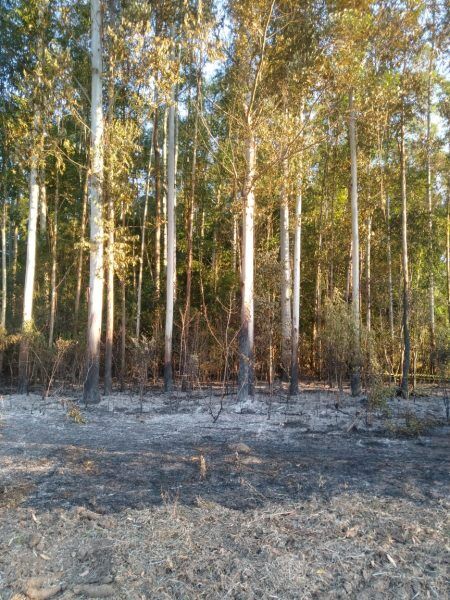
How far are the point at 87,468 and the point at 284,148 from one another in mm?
8127

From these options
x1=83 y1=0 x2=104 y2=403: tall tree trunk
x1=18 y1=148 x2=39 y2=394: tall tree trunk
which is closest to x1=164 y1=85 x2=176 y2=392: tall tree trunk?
x1=83 y1=0 x2=104 y2=403: tall tree trunk

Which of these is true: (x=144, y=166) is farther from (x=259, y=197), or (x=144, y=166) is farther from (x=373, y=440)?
(x=373, y=440)

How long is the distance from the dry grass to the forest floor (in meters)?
0.01

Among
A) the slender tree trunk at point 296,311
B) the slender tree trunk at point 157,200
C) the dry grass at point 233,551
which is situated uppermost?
the slender tree trunk at point 157,200

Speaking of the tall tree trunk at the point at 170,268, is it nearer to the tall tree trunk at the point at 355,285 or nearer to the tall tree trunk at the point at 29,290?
the tall tree trunk at the point at 29,290

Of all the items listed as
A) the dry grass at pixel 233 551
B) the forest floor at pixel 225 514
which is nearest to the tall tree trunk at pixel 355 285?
the forest floor at pixel 225 514

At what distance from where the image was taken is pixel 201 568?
3.15 metres

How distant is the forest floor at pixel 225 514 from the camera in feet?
9.80

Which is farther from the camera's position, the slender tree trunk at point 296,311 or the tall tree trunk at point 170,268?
the tall tree trunk at point 170,268

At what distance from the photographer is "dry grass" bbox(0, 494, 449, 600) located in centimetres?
292

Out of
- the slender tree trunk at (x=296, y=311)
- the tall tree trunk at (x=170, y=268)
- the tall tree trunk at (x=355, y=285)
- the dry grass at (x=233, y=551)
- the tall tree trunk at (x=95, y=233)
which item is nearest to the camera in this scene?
the dry grass at (x=233, y=551)

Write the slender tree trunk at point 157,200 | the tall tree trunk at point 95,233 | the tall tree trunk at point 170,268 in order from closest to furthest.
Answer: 1. the tall tree trunk at point 95,233
2. the tall tree trunk at point 170,268
3. the slender tree trunk at point 157,200

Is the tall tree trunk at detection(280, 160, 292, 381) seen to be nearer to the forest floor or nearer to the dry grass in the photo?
the forest floor

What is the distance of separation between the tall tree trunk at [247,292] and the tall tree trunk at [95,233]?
3.09 metres
